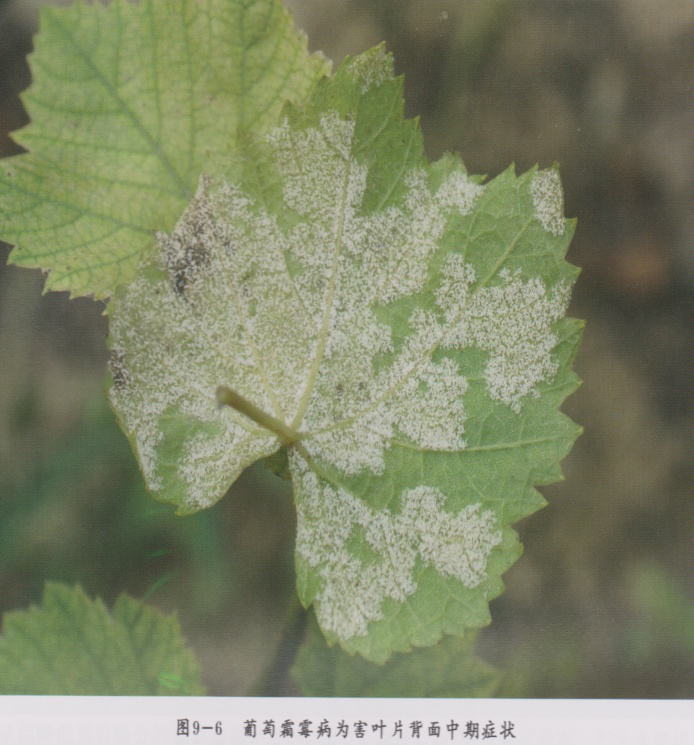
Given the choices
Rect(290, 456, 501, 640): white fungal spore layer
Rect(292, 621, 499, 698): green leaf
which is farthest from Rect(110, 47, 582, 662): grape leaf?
Rect(292, 621, 499, 698): green leaf

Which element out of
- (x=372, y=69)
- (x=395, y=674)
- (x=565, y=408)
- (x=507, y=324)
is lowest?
(x=395, y=674)

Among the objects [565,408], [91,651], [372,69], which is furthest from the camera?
[565,408]

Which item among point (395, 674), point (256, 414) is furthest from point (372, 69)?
point (395, 674)

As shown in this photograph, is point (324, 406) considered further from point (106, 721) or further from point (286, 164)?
point (106, 721)

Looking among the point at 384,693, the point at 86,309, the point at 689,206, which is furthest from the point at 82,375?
the point at 689,206

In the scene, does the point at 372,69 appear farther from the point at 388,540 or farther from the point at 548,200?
the point at 388,540

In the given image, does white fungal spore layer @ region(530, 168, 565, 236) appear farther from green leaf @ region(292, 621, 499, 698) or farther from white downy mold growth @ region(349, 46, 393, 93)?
green leaf @ region(292, 621, 499, 698)
